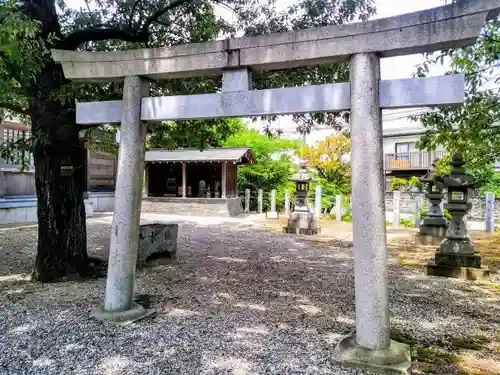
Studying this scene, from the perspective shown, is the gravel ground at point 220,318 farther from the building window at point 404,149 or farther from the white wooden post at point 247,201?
the building window at point 404,149

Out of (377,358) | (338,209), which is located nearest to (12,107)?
(377,358)

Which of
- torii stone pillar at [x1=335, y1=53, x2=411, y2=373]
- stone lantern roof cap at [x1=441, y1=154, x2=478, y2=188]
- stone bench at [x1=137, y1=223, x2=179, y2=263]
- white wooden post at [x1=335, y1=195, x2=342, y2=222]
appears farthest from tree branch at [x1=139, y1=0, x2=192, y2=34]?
white wooden post at [x1=335, y1=195, x2=342, y2=222]

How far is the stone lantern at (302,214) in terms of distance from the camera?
11750 millimetres

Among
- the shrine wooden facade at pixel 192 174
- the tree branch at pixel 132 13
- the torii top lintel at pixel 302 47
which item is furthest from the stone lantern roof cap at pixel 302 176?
the torii top lintel at pixel 302 47

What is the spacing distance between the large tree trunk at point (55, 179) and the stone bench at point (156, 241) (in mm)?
1144

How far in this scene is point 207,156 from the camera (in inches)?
739

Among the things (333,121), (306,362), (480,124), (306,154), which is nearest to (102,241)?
(333,121)

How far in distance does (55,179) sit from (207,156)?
13.8 m

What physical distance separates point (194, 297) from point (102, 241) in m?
5.45

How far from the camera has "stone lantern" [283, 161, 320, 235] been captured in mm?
11750

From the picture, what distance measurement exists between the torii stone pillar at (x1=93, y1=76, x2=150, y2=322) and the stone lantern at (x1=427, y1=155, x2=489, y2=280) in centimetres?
500

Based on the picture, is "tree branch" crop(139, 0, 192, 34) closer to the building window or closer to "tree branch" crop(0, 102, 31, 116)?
"tree branch" crop(0, 102, 31, 116)

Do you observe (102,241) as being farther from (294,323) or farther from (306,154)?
(306,154)

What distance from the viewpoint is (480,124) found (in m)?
5.63
